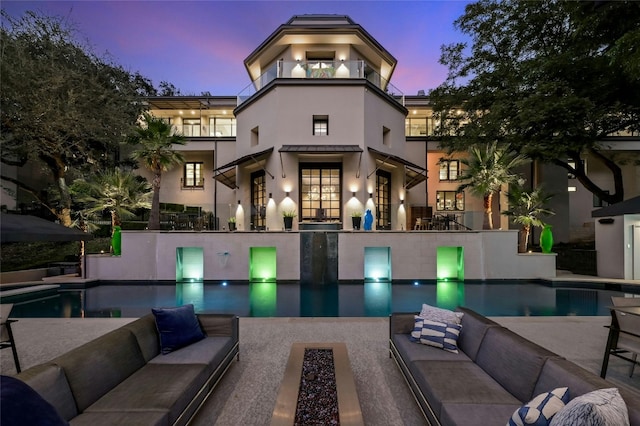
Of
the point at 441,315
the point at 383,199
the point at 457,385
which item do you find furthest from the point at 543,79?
the point at 457,385

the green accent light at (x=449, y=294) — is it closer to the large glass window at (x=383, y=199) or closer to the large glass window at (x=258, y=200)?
the large glass window at (x=383, y=199)

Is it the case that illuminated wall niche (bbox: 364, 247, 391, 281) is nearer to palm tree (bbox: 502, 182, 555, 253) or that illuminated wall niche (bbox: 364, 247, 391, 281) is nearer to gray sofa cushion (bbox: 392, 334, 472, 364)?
palm tree (bbox: 502, 182, 555, 253)

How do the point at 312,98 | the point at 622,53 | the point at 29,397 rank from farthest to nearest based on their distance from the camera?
1. the point at 312,98
2. the point at 622,53
3. the point at 29,397

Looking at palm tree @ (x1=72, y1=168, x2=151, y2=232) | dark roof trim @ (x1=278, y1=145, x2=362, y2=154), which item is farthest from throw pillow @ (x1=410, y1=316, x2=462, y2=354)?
palm tree @ (x1=72, y1=168, x2=151, y2=232)

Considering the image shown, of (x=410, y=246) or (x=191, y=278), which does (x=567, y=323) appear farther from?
(x=191, y=278)

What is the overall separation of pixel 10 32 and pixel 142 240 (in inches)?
511

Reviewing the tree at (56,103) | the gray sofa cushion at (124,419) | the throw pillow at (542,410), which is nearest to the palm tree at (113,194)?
the tree at (56,103)

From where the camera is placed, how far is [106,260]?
13438 mm

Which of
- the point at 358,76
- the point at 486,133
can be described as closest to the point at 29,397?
the point at 358,76

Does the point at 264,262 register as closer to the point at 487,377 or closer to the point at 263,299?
the point at 263,299

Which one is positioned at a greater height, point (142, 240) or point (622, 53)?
point (622, 53)

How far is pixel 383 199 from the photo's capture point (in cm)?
1795

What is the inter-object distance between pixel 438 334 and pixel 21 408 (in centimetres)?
417

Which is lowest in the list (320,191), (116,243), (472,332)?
(472,332)
